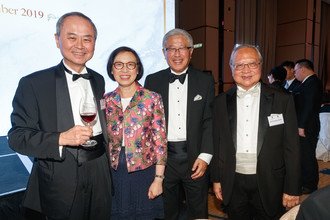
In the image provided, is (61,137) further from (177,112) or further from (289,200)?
(289,200)

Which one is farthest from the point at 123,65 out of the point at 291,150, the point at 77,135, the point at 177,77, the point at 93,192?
A: the point at 291,150

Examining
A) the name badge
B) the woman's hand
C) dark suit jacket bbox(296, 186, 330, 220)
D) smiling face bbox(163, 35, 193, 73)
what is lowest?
the woman's hand

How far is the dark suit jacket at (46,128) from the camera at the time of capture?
4.64ft

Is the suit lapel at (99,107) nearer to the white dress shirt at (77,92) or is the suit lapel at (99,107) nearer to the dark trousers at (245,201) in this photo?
the white dress shirt at (77,92)

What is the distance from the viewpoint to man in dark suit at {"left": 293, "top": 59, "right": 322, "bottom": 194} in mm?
3793

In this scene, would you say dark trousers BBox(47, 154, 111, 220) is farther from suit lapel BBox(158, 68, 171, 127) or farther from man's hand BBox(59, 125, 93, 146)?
suit lapel BBox(158, 68, 171, 127)

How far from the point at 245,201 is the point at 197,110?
0.76 metres

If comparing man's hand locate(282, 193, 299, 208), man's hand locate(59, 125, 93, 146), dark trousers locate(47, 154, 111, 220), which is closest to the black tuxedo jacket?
man's hand locate(282, 193, 299, 208)

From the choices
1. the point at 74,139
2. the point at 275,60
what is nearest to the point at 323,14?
the point at 275,60

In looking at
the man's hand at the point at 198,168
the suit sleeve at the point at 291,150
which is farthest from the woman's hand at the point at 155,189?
the suit sleeve at the point at 291,150

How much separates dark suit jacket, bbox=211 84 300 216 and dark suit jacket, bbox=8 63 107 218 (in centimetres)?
105

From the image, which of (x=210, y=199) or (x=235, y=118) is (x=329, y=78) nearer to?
(x=210, y=199)

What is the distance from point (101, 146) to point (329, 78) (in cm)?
999

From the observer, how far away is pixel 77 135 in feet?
4.19
